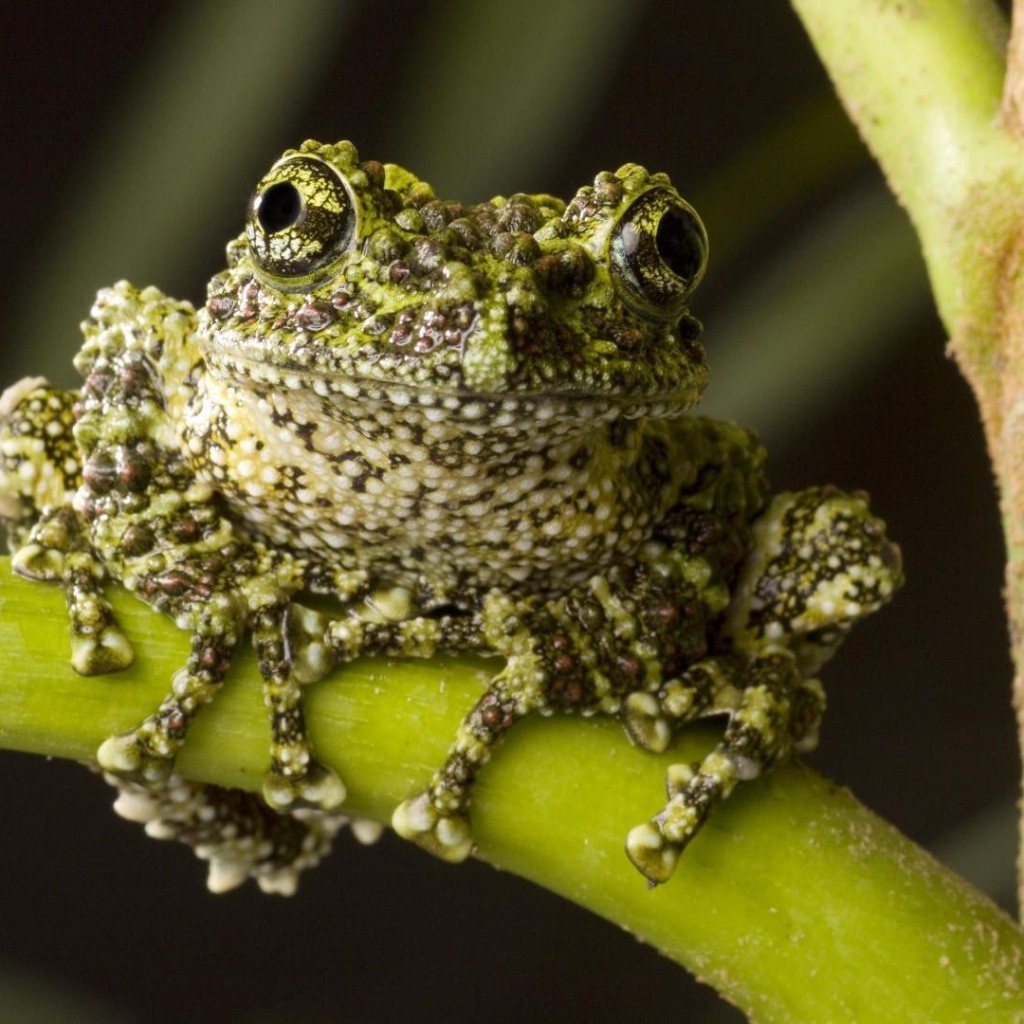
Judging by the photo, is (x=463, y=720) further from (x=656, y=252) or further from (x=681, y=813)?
(x=656, y=252)

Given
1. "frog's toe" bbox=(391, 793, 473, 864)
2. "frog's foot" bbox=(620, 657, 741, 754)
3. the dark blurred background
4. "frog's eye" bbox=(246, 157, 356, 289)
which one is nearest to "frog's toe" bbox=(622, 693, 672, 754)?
"frog's foot" bbox=(620, 657, 741, 754)

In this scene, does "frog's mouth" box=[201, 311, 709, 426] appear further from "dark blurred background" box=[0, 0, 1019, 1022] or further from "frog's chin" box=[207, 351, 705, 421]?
"dark blurred background" box=[0, 0, 1019, 1022]

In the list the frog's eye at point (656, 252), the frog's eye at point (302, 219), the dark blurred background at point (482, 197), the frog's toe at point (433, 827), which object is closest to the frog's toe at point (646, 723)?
the frog's toe at point (433, 827)

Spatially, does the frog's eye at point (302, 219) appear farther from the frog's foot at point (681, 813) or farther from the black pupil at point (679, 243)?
the frog's foot at point (681, 813)

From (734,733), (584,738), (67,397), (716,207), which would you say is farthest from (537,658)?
(716,207)

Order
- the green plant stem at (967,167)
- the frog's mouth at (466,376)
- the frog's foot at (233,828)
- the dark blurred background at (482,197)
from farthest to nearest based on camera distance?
the dark blurred background at (482,197) → the frog's foot at (233,828) → the green plant stem at (967,167) → the frog's mouth at (466,376)

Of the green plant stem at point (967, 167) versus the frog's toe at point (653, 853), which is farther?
the green plant stem at point (967, 167)

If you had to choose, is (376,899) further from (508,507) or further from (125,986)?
(508,507)
